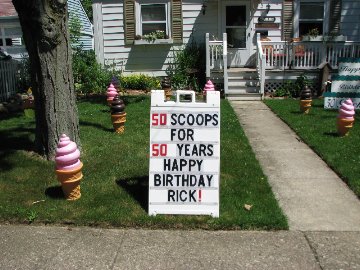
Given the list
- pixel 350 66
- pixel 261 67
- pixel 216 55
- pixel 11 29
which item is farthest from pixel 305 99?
pixel 11 29

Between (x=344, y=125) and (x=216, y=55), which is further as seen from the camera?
(x=216, y=55)

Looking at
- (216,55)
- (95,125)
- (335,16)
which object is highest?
(335,16)

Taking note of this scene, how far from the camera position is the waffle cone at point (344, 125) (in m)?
7.49

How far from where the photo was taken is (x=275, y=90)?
13.9 meters

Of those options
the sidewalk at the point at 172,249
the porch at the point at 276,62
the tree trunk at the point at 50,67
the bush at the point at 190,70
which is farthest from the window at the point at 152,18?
the sidewalk at the point at 172,249

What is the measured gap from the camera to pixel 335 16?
48.1 feet

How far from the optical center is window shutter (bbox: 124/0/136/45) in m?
14.6

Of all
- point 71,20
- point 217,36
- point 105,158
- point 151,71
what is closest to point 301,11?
point 217,36

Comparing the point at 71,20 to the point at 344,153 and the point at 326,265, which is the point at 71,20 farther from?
the point at 326,265

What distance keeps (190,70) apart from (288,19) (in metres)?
3.95

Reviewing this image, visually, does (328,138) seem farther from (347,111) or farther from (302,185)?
(302,185)

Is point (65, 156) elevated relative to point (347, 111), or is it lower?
lower

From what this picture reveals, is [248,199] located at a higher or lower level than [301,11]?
lower

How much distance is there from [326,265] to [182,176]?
165 centimetres
